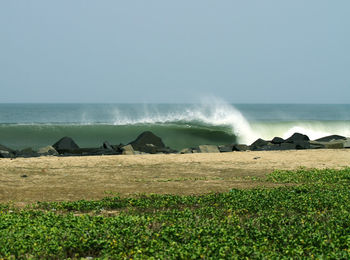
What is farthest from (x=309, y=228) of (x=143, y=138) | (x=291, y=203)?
(x=143, y=138)

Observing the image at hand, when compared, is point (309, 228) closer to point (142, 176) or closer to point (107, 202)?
point (107, 202)

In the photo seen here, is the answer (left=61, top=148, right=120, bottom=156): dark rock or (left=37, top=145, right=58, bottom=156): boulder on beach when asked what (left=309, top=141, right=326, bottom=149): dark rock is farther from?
(left=37, top=145, right=58, bottom=156): boulder on beach

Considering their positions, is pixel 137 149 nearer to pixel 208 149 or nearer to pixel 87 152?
pixel 87 152

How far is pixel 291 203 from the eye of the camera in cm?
1020

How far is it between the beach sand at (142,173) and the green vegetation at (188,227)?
58.7 inches

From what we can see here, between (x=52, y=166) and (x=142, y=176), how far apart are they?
3932 mm

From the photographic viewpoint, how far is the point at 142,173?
16.1 metres

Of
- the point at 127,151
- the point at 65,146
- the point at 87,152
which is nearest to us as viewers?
the point at 127,151

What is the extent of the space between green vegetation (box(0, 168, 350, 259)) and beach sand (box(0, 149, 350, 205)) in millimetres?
1490

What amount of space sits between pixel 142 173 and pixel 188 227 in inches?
320

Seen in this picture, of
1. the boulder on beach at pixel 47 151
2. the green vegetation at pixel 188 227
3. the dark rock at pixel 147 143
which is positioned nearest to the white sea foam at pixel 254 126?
the dark rock at pixel 147 143

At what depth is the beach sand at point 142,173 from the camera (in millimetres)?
12586

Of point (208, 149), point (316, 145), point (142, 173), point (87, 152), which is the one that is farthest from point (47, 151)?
point (316, 145)

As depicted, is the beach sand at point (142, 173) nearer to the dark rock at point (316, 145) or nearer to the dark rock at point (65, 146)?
the dark rock at point (316, 145)
